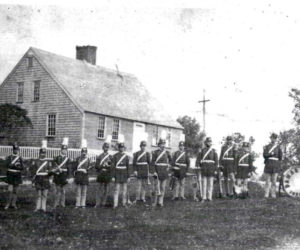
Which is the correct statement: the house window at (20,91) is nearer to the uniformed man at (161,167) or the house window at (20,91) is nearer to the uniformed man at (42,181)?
the uniformed man at (161,167)

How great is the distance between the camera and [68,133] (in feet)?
105

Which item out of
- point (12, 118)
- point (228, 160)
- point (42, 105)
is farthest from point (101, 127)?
point (228, 160)

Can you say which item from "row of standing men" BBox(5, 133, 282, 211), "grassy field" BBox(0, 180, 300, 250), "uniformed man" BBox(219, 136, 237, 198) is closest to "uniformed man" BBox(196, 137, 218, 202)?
"row of standing men" BBox(5, 133, 282, 211)

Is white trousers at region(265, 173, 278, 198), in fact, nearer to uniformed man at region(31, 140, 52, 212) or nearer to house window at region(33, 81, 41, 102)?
uniformed man at region(31, 140, 52, 212)

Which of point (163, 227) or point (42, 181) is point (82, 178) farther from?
point (163, 227)

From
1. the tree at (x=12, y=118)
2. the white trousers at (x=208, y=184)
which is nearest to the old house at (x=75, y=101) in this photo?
the tree at (x=12, y=118)

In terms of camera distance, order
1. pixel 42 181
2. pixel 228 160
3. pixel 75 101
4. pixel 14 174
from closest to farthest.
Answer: pixel 42 181, pixel 14 174, pixel 228 160, pixel 75 101

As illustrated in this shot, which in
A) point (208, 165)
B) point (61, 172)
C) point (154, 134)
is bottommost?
point (61, 172)

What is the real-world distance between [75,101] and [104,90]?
4346mm

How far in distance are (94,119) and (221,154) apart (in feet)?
58.1

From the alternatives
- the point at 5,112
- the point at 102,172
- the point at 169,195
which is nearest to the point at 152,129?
the point at 5,112

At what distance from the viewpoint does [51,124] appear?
109 ft

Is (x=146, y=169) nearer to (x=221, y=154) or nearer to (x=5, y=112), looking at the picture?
(x=221, y=154)

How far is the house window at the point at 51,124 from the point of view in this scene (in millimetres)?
32969
